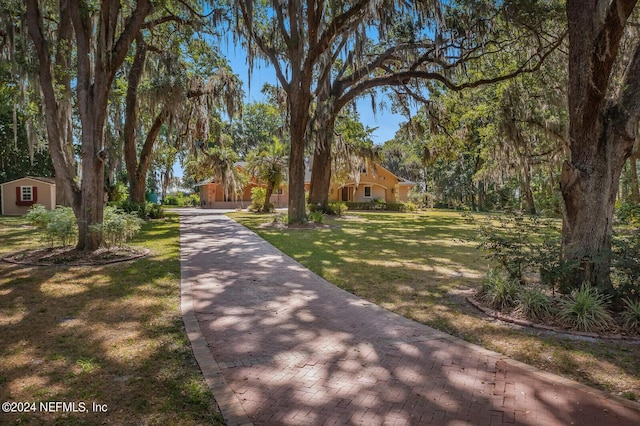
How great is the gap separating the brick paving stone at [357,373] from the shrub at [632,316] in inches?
77.2

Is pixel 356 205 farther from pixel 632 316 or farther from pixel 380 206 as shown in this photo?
pixel 632 316

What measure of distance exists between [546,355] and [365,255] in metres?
6.28

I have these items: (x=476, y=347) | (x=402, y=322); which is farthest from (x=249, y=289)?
(x=476, y=347)

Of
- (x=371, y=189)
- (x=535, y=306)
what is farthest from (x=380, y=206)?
(x=535, y=306)

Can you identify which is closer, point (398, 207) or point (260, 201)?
point (260, 201)

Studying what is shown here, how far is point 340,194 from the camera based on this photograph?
133 feet

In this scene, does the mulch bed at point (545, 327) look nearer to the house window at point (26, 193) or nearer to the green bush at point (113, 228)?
the green bush at point (113, 228)

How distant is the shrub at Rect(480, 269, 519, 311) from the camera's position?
18.3 feet

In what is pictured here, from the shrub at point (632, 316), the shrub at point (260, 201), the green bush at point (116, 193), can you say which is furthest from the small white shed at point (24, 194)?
the shrub at point (632, 316)

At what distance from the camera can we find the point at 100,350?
4023 mm

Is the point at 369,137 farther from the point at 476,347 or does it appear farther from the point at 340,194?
the point at 476,347

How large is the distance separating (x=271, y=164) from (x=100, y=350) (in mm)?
20449

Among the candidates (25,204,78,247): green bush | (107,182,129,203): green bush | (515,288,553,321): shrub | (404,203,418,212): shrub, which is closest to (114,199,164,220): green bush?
(107,182,129,203): green bush

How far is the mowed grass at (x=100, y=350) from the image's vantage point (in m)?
2.96
